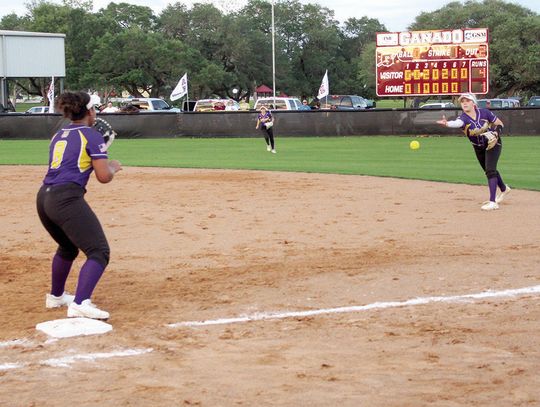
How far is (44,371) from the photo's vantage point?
5254 mm

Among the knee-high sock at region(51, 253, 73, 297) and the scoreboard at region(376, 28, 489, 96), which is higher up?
the scoreboard at region(376, 28, 489, 96)

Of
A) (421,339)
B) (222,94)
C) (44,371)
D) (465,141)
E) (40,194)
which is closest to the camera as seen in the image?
(44,371)

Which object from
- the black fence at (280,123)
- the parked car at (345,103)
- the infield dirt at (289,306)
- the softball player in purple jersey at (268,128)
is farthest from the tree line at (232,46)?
the infield dirt at (289,306)

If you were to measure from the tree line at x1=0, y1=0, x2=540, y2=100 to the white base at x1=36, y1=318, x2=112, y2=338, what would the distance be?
6658 centimetres

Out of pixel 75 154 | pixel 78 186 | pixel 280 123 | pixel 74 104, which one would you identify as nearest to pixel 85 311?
pixel 78 186

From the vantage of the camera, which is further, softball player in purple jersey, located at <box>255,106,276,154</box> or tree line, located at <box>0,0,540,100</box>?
tree line, located at <box>0,0,540,100</box>

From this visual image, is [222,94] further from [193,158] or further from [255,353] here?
[255,353]

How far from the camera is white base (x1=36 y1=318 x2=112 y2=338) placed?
6.13 m

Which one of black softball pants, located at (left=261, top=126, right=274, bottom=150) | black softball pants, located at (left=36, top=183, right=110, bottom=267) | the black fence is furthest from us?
the black fence

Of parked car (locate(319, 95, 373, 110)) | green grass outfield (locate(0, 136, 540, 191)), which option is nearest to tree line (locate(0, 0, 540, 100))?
parked car (locate(319, 95, 373, 110))

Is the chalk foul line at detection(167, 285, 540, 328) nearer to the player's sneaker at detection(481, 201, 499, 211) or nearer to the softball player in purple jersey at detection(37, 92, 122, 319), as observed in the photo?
the softball player in purple jersey at detection(37, 92, 122, 319)

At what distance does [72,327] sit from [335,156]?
761 inches

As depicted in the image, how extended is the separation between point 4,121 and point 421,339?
32.9 metres

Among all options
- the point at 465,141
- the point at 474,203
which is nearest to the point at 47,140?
the point at 465,141
